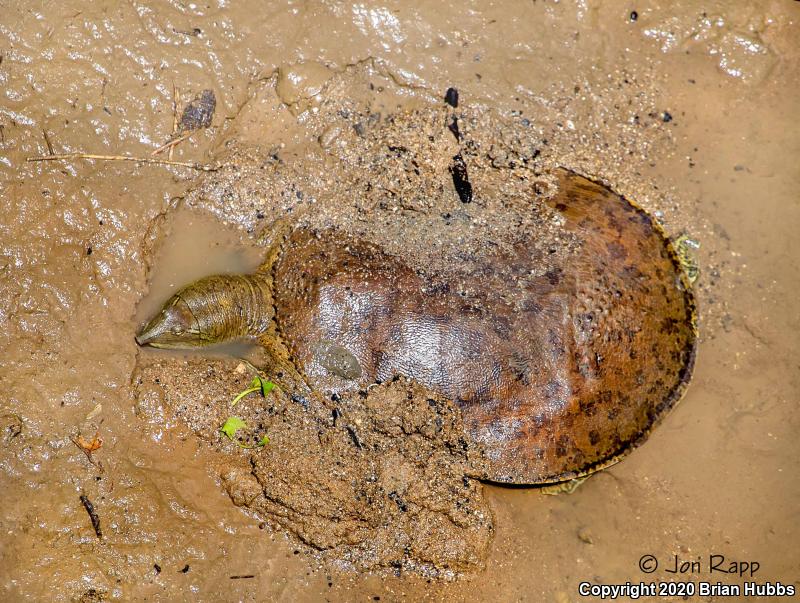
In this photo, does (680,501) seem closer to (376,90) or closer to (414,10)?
(376,90)

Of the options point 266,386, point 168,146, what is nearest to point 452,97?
point 168,146

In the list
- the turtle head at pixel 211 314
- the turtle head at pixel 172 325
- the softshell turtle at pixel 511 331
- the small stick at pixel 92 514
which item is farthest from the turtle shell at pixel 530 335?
the small stick at pixel 92 514

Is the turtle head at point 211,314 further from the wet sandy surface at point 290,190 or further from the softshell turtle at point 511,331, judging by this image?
the wet sandy surface at point 290,190

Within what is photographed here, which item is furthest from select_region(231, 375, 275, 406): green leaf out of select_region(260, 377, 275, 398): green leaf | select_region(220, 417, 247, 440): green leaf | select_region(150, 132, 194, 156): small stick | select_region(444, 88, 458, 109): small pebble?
select_region(444, 88, 458, 109): small pebble

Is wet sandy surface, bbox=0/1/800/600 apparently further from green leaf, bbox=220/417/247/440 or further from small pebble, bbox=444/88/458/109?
green leaf, bbox=220/417/247/440

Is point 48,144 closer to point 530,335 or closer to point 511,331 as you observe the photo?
point 511,331

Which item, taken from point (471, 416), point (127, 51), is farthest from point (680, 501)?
point (127, 51)
